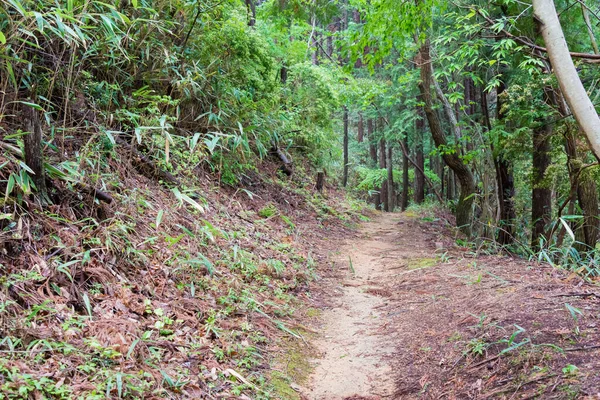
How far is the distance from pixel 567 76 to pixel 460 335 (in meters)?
2.22

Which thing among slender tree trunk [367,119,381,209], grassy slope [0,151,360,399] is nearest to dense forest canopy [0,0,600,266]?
grassy slope [0,151,360,399]

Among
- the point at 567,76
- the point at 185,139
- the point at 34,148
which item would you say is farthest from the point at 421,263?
the point at 34,148

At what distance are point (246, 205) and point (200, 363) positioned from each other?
5.13m

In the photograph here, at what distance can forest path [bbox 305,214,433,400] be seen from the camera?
136 inches

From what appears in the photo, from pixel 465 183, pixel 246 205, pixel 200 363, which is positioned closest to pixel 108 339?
pixel 200 363

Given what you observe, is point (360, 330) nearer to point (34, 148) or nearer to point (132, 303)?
point (132, 303)

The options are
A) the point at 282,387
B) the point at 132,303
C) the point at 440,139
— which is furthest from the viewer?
the point at 440,139

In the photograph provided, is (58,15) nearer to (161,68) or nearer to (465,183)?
(161,68)

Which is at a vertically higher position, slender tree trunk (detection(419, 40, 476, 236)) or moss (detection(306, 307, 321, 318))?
slender tree trunk (detection(419, 40, 476, 236))

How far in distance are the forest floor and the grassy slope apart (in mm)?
553

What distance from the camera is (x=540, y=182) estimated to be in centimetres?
855

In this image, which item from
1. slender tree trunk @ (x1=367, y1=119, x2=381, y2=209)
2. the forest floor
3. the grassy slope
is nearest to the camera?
the grassy slope

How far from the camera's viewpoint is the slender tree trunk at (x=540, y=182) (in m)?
8.48

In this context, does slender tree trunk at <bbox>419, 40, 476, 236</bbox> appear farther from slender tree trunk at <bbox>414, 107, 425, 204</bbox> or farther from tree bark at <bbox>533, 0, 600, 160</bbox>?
tree bark at <bbox>533, 0, 600, 160</bbox>
